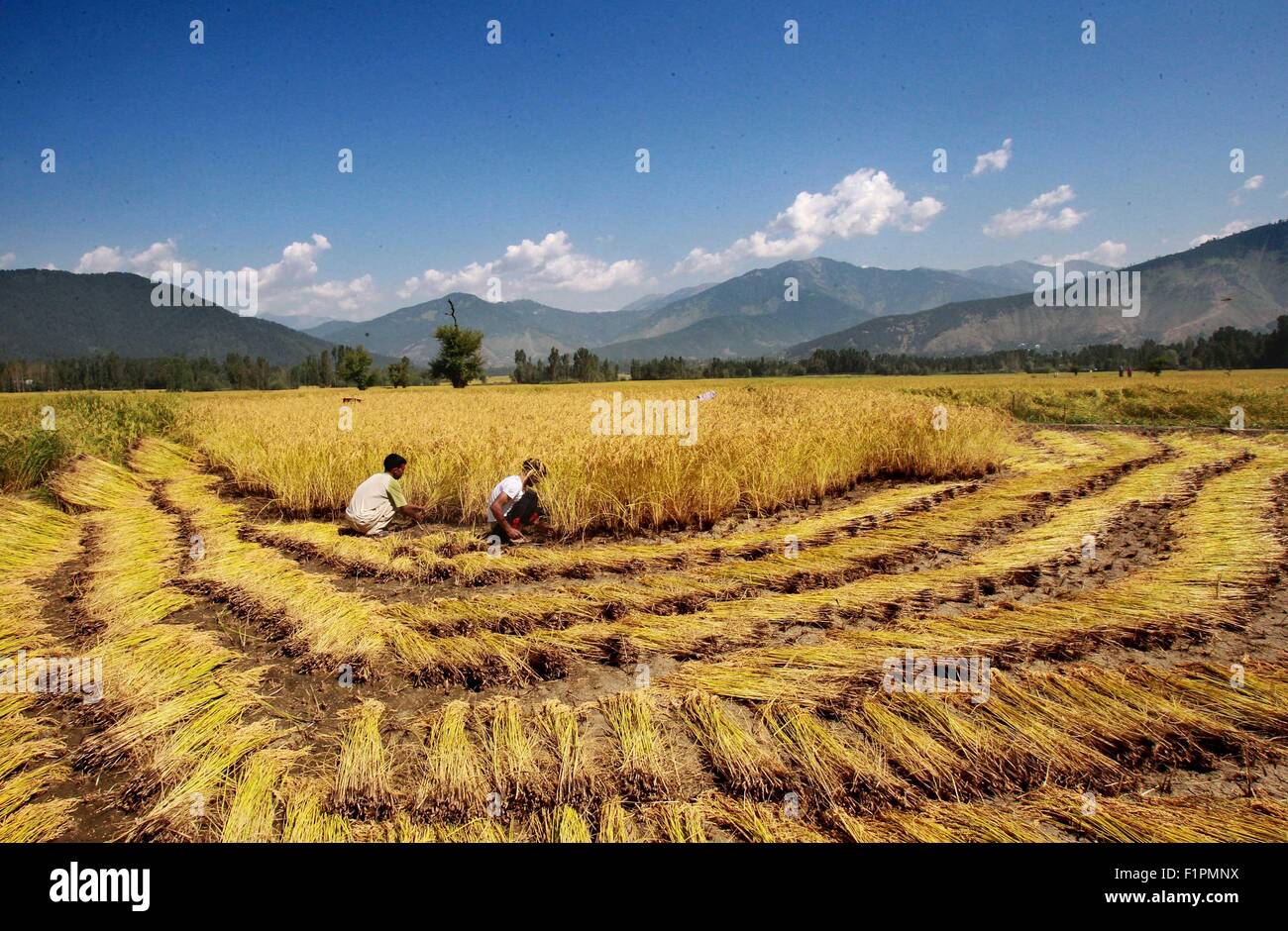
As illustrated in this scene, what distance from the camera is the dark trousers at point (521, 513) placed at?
23.3 feet

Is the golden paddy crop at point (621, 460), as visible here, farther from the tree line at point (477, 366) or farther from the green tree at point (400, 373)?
the green tree at point (400, 373)

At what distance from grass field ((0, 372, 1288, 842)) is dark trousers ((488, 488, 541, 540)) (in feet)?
0.97

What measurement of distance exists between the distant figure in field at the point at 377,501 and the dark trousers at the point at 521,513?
1.31m

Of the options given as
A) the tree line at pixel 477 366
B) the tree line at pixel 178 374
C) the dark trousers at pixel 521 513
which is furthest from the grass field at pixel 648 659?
the tree line at pixel 178 374

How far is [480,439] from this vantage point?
9.55 m

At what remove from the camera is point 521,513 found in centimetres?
717

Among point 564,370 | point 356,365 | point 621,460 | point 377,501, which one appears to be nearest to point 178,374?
point 356,365

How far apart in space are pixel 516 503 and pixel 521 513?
0.14 m

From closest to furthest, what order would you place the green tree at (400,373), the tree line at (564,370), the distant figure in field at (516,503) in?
the distant figure in field at (516,503)
the green tree at (400,373)
the tree line at (564,370)

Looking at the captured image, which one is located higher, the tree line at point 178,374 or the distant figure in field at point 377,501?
the tree line at point 178,374

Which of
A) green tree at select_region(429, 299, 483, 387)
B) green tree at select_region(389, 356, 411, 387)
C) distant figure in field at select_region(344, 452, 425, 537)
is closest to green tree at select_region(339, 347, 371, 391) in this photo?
green tree at select_region(389, 356, 411, 387)
